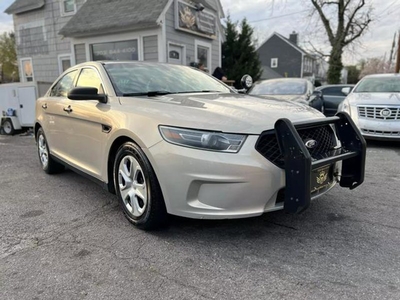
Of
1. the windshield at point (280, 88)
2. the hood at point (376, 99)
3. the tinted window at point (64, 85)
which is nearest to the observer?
the tinted window at point (64, 85)

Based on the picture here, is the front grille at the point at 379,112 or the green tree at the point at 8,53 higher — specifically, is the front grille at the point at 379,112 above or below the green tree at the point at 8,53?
below

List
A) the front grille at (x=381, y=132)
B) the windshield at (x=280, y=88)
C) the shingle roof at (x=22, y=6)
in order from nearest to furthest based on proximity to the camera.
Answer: the front grille at (x=381, y=132), the windshield at (x=280, y=88), the shingle roof at (x=22, y=6)

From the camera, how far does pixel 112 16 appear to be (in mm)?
10578

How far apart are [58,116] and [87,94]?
1229 mm

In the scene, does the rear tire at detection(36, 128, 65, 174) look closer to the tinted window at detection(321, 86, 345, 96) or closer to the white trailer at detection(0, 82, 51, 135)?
the white trailer at detection(0, 82, 51, 135)

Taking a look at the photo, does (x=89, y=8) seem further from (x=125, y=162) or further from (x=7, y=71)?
(x=7, y=71)

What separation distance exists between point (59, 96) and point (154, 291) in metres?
3.13

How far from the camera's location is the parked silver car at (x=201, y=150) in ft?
7.49

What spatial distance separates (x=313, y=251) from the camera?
246cm

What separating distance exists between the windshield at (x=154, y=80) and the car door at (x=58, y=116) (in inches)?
33.4

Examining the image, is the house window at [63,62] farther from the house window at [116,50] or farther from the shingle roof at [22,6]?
the shingle roof at [22,6]

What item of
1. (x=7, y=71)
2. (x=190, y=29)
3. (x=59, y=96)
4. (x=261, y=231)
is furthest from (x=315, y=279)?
(x=7, y=71)

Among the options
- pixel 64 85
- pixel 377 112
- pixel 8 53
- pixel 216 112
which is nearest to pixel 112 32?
pixel 64 85

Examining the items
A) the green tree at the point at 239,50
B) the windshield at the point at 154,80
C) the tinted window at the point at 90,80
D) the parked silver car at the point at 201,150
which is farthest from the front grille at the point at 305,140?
the green tree at the point at 239,50
